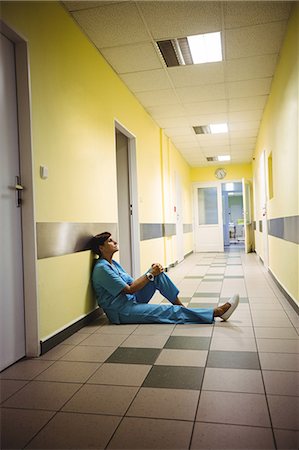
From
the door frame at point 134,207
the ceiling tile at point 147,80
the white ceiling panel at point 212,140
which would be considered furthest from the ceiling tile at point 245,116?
the door frame at point 134,207

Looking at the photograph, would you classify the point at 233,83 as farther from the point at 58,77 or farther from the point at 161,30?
the point at 58,77

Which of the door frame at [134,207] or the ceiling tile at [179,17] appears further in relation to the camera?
the door frame at [134,207]

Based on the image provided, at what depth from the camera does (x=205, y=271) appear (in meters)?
6.80

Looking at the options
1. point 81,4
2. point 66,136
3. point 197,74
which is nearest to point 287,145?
point 197,74

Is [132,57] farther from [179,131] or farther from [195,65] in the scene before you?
[179,131]

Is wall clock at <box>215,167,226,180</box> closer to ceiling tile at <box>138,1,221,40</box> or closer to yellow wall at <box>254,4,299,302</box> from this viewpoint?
yellow wall at <box>254,4,299,302</box>

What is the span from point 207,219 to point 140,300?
8867 mm

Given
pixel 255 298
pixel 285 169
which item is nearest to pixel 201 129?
pixel 285 169

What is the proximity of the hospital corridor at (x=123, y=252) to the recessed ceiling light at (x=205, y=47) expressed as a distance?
0.02m

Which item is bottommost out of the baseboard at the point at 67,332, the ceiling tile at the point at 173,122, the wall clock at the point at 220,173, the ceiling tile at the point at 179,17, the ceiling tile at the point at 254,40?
the baseboard at the point at 67,332

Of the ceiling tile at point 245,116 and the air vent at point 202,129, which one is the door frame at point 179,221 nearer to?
the air vent at point 202,129

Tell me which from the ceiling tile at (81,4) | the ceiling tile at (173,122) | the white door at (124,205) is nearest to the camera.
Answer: the ceiling tile at (81,4)

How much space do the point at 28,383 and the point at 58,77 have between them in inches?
92.7

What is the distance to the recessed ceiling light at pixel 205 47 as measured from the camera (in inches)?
146
